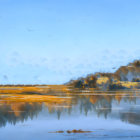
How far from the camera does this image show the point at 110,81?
249ft

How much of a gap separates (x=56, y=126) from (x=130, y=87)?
66210 mm

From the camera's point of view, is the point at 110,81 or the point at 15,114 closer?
the point at 15,114

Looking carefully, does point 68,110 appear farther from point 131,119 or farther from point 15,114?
point 131,119

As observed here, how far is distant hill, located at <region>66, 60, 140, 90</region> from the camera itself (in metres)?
74.8

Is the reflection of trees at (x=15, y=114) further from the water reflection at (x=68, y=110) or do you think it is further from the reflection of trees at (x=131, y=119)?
the reflection of trees at (x=131, y=119)

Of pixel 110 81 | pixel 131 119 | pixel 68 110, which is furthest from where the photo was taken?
pixel 110 81

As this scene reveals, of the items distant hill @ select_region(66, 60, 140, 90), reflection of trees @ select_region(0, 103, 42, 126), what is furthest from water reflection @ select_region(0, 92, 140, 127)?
distant hill @ select_region(66, 60, 140, 90)

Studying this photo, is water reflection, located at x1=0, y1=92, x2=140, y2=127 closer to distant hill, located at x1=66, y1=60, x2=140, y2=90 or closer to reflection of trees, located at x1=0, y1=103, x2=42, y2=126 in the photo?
reflection of trees, located at x1=0, y1=103, x2=42, y2=126

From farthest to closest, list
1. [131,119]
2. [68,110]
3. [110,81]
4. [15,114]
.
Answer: [110,81] → [68,110] → [15,114] → [131,119]

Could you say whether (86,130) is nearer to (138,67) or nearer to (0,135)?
(0,135)

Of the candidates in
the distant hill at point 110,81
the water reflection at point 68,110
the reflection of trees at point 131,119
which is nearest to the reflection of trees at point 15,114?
the water reflection at point 68,110

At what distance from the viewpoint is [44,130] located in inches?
420

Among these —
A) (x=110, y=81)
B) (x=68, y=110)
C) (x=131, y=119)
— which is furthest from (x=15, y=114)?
(x=110, y=81)

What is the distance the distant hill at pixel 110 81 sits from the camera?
7479 centimetres
